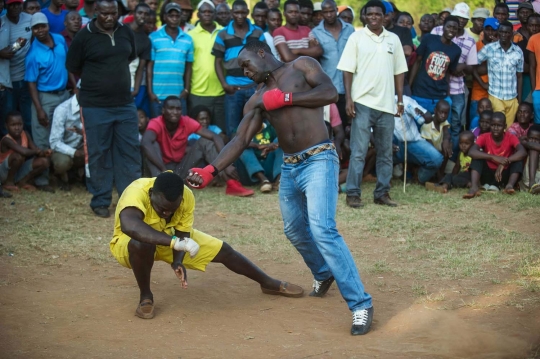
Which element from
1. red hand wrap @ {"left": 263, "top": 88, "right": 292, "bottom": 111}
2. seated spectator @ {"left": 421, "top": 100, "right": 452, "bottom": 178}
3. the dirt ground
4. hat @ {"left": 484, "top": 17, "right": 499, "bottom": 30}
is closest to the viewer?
the dirt ground

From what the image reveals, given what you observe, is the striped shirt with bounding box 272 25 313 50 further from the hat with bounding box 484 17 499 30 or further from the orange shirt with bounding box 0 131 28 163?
the orange shirt with bounding box 0 131 28 163

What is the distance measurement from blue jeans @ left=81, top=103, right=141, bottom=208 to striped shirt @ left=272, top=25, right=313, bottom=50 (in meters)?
2.69

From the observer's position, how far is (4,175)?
1016 centimetres

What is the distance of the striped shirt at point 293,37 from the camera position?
10.8m

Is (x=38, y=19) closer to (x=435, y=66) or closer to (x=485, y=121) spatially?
(x=435, y=66)

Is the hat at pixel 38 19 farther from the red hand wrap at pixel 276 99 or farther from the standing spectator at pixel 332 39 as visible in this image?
the red hand wrap at pixel 276 99

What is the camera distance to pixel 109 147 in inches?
357

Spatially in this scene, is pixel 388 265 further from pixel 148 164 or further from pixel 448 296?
pixel 148 164

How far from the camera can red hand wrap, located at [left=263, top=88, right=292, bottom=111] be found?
5.54 meters

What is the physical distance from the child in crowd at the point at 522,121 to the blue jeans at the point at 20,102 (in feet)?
22.9

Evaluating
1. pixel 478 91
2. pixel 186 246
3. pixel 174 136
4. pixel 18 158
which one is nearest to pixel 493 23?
pixel 478 91

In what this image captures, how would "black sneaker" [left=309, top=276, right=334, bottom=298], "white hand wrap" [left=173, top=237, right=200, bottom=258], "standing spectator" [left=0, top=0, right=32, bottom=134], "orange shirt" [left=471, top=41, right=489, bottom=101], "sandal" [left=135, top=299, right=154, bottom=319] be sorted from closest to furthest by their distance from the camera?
"white hand wrap" [left=173, top=237, right=200, bottom=258] < "sandal" [left=135, top=299, right=154, bottom=319] < "black sneaker" [left=309, top=276, right=334, bottom=298] < "standing spectator" [left=0, top=0, right=32, bottom=134] < "orange shirt" [left=471, top=41, right=489, bottom=101]

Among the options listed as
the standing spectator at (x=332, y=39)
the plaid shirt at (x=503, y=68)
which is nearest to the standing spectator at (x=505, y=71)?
the plaid shirt at (x=503, y=68)

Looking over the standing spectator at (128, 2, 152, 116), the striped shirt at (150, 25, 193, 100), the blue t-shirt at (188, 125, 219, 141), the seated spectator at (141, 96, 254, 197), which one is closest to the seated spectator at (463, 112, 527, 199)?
the seated spectator at (141, 96, 254, 197)
